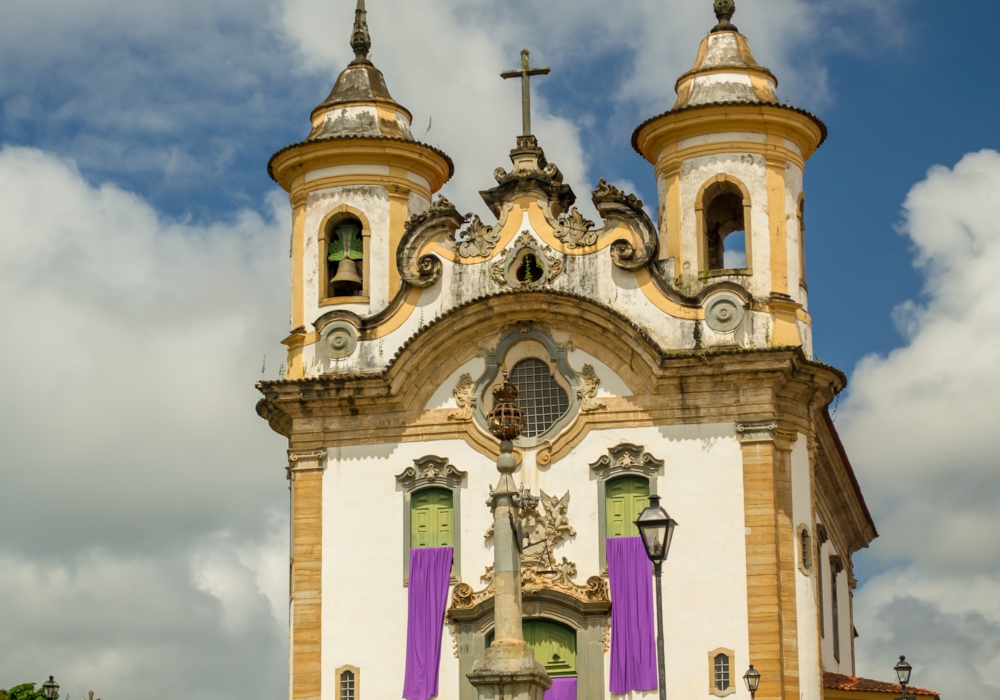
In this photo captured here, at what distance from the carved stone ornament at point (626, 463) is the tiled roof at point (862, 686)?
15.5ft

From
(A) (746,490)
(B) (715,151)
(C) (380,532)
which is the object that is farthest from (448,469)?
(B) (715,151)

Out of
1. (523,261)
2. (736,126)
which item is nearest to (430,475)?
(523,261)

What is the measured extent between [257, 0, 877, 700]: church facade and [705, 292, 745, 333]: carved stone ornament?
47 millimetres

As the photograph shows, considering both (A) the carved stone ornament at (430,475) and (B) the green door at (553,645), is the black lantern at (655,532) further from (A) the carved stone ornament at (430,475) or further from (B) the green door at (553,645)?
(A) the carved stone ornament at (430,475)

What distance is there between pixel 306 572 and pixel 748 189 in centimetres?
997

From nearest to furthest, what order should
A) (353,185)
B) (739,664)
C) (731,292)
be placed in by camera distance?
(739,664) < (731,292) < (353,185)

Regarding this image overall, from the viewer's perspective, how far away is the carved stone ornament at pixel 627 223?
31469 millimetres

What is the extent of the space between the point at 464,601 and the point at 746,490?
194 inches

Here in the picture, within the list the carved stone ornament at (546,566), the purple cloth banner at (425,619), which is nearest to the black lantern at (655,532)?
the carved stone ornament at (546,566)

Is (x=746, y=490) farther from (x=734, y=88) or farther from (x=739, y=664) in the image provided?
(x=734, y=88)

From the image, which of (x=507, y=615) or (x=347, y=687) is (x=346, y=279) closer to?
(x=347, y=687)

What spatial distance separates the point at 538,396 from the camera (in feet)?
104

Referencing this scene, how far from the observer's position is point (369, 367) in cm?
3247

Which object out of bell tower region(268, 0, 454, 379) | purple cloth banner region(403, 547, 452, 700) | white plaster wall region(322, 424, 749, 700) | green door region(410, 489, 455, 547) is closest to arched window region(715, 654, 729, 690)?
white plaster wall region(322, 424, 749, 700)
